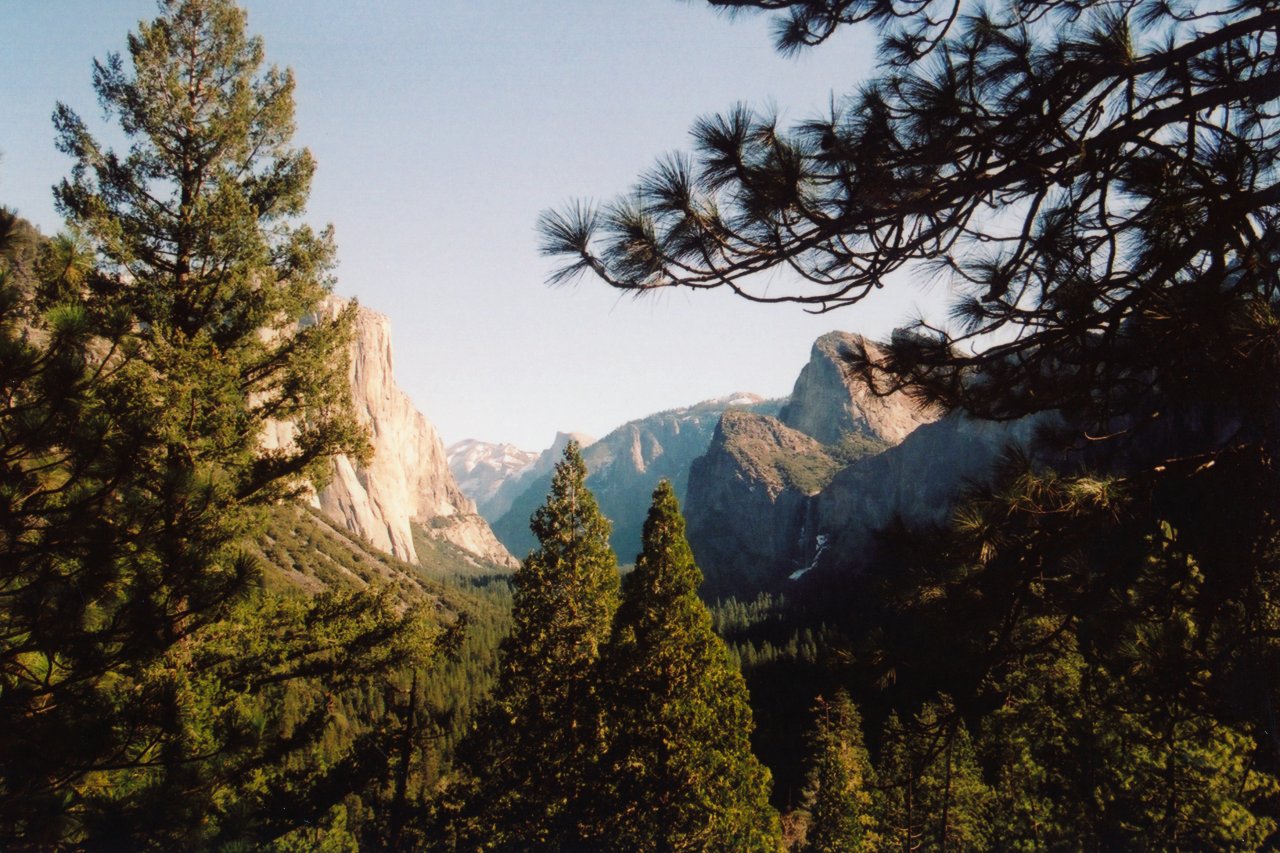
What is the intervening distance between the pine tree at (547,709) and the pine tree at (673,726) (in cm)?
45

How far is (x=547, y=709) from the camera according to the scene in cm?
1175

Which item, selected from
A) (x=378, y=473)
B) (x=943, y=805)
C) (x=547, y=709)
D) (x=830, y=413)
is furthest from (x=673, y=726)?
(x=830, y=413)

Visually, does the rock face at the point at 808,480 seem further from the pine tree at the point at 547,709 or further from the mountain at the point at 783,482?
the pine tree at the point at 547,709

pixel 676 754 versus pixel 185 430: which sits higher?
pixel 185 430

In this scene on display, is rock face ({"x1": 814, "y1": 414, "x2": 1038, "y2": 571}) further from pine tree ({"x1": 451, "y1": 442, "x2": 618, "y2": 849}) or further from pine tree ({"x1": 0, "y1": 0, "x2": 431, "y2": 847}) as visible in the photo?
pine tree ({"x1": 0, "y1": 0, "x2": 431, "y2": 847})

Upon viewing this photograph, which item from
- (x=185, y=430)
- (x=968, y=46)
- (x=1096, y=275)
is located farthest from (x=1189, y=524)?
(x=185, y=430)

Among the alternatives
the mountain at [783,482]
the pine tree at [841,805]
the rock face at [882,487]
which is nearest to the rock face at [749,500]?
the mountain at [783,482]

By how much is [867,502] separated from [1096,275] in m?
116

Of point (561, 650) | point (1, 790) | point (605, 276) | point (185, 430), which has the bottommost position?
point (561, 650)

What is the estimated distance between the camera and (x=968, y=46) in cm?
396

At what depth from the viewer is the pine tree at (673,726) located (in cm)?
1111

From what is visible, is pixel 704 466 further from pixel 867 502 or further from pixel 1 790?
pixel 1 790

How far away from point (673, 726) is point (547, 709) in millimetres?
2205

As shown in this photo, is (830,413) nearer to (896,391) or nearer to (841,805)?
(841,805)
